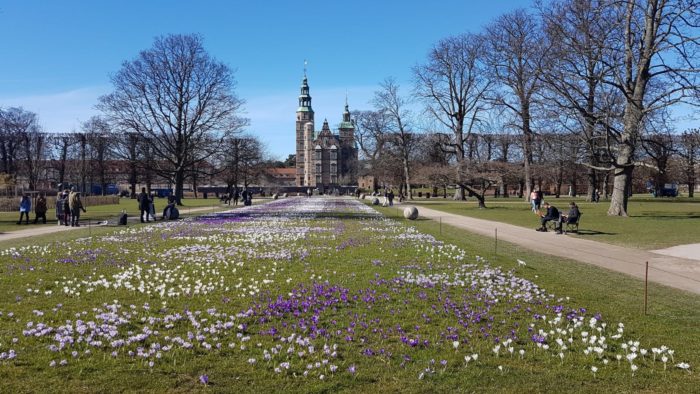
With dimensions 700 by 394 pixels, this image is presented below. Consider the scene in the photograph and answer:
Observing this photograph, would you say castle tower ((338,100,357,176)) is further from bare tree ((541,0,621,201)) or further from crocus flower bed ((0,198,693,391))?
crocus flower bed ((0,198,693,391))

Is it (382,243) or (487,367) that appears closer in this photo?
(487,367)

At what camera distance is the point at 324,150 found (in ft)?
574

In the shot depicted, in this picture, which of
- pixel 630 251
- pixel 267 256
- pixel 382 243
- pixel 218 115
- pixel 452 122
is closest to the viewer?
pixel 267 256

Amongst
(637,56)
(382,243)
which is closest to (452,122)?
(637,56)

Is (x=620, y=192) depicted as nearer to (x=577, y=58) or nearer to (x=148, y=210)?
(x=577, y=58)

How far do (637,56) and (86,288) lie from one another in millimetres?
32214

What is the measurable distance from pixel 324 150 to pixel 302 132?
16370mm

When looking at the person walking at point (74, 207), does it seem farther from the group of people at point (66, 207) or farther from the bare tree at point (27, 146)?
the bare tree at point (27, 146)

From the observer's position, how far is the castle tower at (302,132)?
603 ft

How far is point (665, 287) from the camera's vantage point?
35.8 ft

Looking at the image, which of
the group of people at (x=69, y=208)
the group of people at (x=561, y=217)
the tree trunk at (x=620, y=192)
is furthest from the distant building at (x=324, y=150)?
the group of people at (x=561, y=217)

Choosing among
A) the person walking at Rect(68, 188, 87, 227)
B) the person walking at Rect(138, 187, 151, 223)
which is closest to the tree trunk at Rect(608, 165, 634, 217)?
the person walking at Rect(138, 187, 151, 223)

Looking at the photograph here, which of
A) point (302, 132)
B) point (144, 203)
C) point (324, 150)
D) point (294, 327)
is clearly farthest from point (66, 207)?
point (302, 132)

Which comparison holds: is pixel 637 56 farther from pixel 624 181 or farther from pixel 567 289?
pixel 567 289
